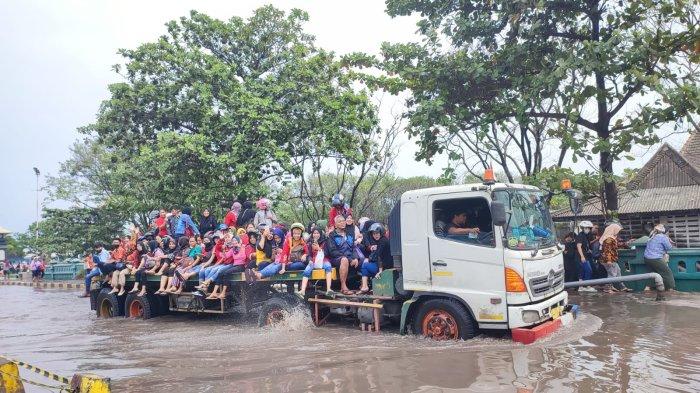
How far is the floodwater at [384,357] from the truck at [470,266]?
31 centimetres

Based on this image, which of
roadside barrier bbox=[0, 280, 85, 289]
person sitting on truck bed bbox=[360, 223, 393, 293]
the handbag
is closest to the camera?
person sitting on truck bed bbox=[360, 223, 393, 293]

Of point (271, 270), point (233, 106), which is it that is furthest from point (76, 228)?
point (271, 270)

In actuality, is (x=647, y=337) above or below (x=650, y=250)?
below

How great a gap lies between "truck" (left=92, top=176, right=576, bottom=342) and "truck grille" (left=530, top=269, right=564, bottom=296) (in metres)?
0.01

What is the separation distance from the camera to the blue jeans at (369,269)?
9352 millimetres

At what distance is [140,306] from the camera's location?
43.0 ft

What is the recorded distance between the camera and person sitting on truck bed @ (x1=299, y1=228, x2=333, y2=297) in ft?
31.0

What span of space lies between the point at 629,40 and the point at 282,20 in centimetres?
1294

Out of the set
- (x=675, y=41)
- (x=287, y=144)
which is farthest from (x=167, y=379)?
(x=287, y=144)

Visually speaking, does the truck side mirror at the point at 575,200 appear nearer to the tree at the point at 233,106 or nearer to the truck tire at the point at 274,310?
the truck tire at the point at 274,310

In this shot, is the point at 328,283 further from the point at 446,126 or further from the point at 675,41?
the point at 675,41

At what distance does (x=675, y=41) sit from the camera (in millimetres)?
11203

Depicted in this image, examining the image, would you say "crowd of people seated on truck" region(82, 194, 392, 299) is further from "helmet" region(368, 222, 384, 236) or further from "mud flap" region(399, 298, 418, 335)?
"mud flap" region(399, 298, 418, 335)

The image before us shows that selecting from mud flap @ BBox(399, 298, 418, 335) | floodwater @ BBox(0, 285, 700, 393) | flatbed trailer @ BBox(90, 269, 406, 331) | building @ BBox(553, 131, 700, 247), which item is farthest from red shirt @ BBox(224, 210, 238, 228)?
building @ BBox(553, 131, 700, 247)
